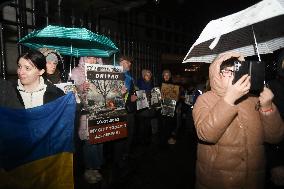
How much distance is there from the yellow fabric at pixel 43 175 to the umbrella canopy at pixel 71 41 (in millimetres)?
2251

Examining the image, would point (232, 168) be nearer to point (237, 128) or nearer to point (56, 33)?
point (237, 128)

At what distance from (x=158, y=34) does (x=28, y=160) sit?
1482 centimetres

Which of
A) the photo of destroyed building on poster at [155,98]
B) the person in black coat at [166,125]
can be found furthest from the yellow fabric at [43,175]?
the person in black coat at [166,125]

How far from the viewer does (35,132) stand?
11.1ft

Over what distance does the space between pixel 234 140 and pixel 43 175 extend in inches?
Result: 88.0

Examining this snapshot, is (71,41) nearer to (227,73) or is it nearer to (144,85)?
(144,85)

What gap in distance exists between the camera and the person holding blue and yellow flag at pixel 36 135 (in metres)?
3.15

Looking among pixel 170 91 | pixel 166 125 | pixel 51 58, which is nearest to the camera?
pixel 51 58

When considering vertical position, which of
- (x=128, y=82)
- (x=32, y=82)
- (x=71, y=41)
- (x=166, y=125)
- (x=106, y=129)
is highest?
(x=71, y=41)

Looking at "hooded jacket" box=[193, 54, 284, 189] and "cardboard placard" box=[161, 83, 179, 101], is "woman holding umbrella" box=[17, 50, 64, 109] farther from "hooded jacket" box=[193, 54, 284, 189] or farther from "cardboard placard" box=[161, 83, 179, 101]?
"cardboard placard" box=[161, 83, 179, 101]

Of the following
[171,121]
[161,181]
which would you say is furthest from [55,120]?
[171,121]

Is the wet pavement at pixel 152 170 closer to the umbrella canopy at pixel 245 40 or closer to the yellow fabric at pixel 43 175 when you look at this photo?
the yellow fabric at pixel 43 175

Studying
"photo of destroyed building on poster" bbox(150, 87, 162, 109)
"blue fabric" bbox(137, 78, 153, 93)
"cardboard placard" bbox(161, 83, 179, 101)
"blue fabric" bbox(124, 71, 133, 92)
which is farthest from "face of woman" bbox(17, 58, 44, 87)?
"cardboard placard" bbox(161, 83, 179, 101)

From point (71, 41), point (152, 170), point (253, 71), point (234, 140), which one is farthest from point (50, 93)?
point (152, 170)
